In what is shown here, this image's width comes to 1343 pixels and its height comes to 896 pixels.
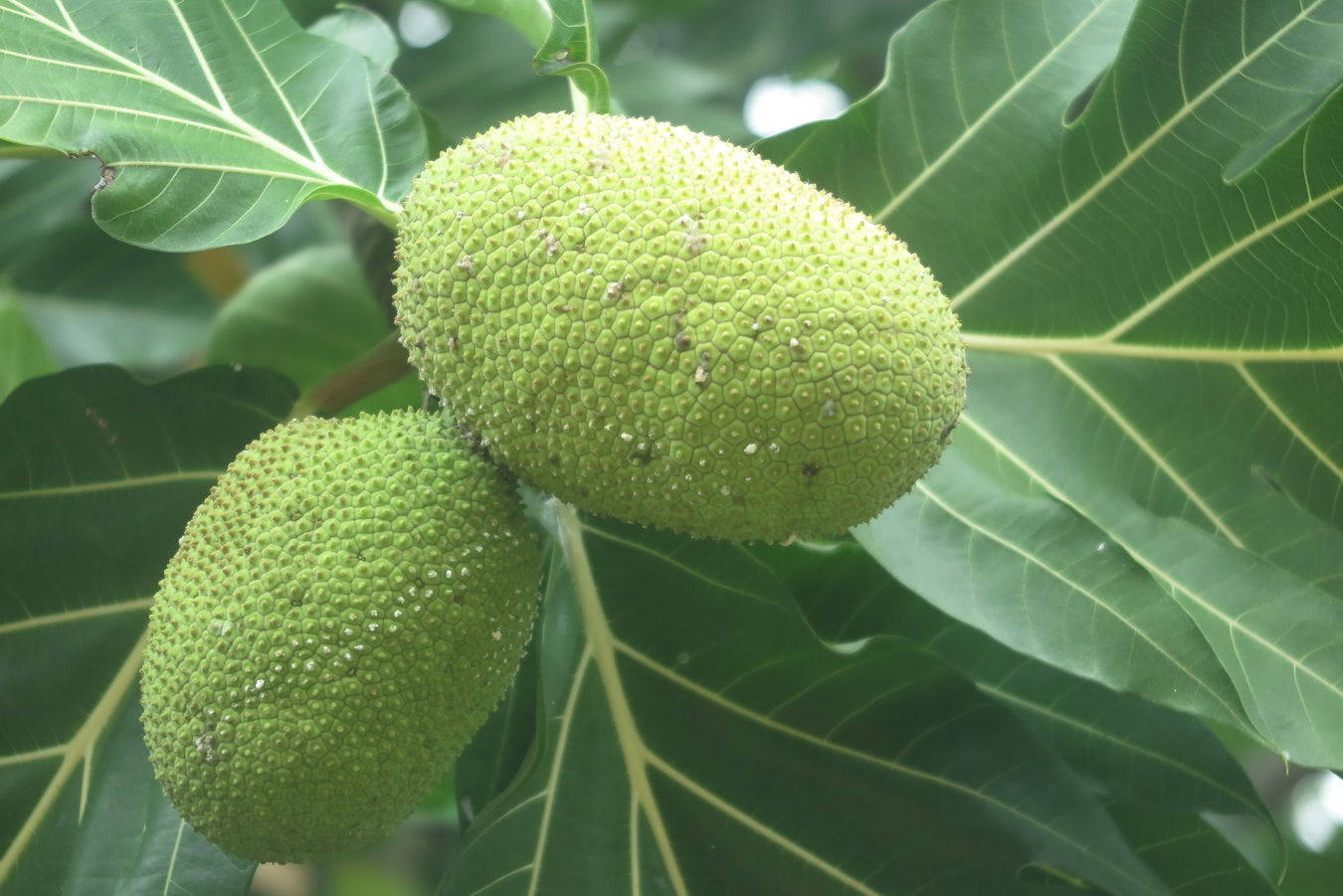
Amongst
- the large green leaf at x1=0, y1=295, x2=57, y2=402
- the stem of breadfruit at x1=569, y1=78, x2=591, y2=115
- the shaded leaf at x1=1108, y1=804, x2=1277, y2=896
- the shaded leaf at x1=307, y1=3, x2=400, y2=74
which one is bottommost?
the shaded leaf at x1=1108, y1=804, x2=1277, y2=896

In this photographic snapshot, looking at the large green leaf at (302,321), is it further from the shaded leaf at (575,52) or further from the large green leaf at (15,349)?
the shaded leaf at (575,52)

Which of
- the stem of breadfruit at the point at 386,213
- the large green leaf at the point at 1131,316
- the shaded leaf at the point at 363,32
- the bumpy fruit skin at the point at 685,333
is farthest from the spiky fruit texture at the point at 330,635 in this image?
the shaded leaf at the point at 363,32

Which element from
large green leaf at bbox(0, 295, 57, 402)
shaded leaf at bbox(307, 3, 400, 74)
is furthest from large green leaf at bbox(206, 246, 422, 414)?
shaded leaf at bbox(307, 3, 400, 74)

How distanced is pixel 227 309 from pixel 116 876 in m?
0.87

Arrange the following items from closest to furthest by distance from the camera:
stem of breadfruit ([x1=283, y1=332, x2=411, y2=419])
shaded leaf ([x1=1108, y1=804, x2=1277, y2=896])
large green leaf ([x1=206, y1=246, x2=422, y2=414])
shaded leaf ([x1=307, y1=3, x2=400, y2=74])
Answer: shaded leaf ([x1=1108, y1=804, x2=1277, y2=896])
stem of breadfruit ([x1=283, y1=332, x2=411, y2=419])
shaded leaf ([x1=307, y1=3, x2=400, y2=74])
large green leaf ([x1=206, y1=246, x2=422, y2=414])

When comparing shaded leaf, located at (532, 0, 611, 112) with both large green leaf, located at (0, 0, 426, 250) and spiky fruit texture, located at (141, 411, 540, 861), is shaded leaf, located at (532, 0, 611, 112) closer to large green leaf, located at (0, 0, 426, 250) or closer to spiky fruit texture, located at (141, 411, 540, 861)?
large green leaf, located at (0, 0, 426, 250)

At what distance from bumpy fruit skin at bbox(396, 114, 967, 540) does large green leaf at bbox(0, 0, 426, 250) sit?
23cm

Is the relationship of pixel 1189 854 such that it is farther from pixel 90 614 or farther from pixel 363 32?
pixel 363 32

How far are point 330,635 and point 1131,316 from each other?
871 millimetres

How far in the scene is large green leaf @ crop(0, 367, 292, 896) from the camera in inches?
49.8

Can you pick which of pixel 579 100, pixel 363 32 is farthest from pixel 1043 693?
pixel 363 32

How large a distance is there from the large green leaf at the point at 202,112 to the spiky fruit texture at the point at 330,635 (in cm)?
23

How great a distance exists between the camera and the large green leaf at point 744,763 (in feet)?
3.89

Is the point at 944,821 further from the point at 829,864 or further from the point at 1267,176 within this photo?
the point at 1267,176
